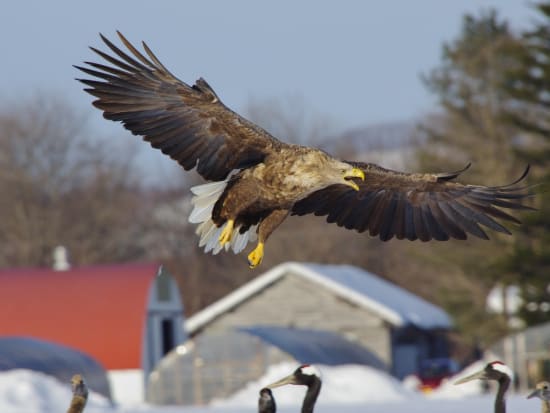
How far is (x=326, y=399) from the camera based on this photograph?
19359mm

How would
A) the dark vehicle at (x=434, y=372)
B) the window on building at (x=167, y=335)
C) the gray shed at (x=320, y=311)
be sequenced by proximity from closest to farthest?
1. the window on building at (x=167, y=335)
2. the dark vehicle at (x=434, y=372)
3. the gray shed at (x=320, y=311)

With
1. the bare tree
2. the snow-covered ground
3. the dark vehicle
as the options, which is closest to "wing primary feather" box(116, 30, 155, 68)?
the snow-covered ground

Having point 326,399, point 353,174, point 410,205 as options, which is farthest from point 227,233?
point 326,399

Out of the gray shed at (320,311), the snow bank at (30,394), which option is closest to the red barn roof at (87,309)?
the gray shed at (320,311)

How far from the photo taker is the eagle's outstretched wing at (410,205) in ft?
33.2

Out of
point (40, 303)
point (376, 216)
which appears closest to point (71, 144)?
point (40, 303)

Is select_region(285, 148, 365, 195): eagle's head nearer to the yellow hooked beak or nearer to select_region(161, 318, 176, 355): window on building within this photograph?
the yellow hooked beak

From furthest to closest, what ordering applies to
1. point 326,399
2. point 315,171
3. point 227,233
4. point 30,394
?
point 326,399, point 30,394, point 227,233, point 315,171

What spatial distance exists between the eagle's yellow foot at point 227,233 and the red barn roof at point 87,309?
17.9m

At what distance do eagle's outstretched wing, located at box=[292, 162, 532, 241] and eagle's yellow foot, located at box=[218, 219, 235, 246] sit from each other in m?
0.94

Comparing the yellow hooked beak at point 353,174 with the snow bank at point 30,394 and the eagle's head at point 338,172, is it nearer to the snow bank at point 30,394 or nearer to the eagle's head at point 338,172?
the eagle's head at point 338,172

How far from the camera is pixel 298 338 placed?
27.1 m

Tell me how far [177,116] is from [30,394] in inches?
295

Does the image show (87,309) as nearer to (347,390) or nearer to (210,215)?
(347,390)
